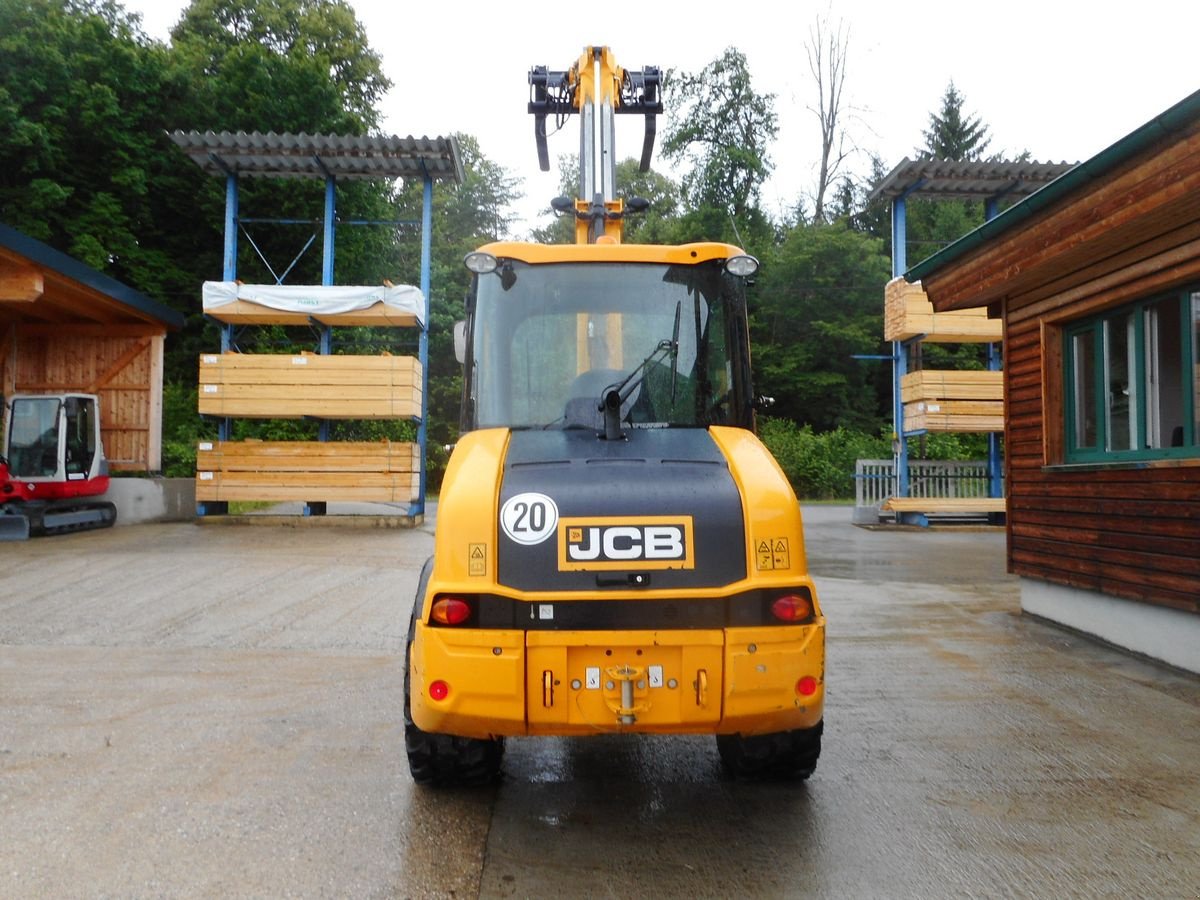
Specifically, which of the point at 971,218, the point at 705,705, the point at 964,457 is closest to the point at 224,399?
the point at 705,705

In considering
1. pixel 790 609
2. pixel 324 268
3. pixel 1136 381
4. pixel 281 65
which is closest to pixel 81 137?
pixel 281 65

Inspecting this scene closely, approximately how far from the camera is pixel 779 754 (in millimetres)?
4348

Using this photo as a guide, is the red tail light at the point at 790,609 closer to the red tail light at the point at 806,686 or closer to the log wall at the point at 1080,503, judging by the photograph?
the red tail light at the point at 806,686

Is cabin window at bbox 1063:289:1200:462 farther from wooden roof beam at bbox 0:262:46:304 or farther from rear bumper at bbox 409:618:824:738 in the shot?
wooden roof beam at bbox 0:262:46:304

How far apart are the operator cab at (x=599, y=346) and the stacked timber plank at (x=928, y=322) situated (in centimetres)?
1488

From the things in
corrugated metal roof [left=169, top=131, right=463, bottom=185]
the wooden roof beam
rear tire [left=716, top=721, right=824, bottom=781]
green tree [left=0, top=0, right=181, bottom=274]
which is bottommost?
rear tire [left=716, top=721, right=824, bottom=781]

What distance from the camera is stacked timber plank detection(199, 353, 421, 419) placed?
56.5 feet

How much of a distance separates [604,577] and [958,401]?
53.7 feet

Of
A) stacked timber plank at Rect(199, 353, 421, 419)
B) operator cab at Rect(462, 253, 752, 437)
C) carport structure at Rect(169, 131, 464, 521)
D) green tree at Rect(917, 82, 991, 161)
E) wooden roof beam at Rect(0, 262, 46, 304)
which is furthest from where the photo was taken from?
green tree at Rect(917, 82, 991, 161)

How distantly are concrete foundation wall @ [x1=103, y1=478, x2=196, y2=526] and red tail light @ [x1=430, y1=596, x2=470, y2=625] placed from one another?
17120 mm

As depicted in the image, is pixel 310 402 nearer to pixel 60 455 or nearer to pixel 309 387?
pixel 309 387

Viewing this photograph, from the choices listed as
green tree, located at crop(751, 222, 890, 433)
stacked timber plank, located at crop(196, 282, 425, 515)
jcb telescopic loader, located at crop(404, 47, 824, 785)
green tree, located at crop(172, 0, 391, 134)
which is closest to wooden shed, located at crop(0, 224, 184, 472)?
stacked timber plank, located at crop(196, 282, 425, 515)

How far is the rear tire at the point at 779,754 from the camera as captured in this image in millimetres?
4277

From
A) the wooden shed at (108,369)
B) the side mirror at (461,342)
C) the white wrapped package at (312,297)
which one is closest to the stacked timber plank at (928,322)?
the white wrapped package at (312,297)
